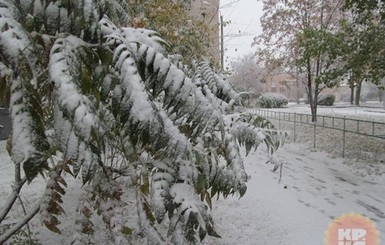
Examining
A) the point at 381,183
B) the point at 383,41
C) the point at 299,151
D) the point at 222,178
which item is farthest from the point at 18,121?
the point at 299,151

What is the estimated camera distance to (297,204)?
606 centimetres

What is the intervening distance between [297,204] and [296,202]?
0.12m

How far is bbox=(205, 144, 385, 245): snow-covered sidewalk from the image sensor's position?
4.75 meters

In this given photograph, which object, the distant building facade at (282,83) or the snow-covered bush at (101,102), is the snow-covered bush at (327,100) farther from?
the snow-covered bush at (101,102)

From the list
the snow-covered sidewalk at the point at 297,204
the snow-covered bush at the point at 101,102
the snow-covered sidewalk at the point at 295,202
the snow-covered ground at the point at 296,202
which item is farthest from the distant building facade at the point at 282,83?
the snow-covered bush at the point at 101,102

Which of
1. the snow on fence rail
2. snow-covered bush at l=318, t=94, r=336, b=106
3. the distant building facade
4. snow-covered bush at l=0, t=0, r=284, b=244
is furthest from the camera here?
snow-covered bush at l=318, t=94, r=336, b=106

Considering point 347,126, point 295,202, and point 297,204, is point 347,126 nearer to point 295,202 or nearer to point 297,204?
point 295,202

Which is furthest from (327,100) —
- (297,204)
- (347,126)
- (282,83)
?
(297,204)

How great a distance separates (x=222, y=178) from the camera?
5.41 ft

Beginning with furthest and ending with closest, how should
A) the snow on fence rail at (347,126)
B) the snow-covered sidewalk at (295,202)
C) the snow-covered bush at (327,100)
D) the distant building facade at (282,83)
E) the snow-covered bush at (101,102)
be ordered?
the snow-covered bush at (327,100)
the distant building facade at (282,83)
the snow on fence rail at (347,126)
the snow-covered sidewalk at (295,202)
the snow-covered bush at (101,102)

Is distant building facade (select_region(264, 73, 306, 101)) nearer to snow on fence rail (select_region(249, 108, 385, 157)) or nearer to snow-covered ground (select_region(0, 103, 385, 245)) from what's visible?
snow on fence rail (select_region(249, 108, 385, 157))

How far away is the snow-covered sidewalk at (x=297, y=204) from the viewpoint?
4746 mm

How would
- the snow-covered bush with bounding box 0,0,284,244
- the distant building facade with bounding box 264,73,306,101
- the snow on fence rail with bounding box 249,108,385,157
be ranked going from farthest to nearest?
1. the distant building facade with bounding box 264,73,306,101
2. the snow on fence rail with bounding box 249,108,385,157
3. the snow-covered bush with bounding box 0,0,284,244

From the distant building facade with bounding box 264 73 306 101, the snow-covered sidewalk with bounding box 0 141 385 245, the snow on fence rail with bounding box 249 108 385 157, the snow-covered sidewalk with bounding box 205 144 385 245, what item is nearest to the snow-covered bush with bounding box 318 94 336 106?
the distant building facade with bounding box 264 73 306 101
